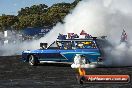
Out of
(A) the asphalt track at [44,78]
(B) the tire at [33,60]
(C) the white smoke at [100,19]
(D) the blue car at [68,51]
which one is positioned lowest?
(A) the asphalt track at [44,78]

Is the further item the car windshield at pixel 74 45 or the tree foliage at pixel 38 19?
the tree foliage at pixel 38 19

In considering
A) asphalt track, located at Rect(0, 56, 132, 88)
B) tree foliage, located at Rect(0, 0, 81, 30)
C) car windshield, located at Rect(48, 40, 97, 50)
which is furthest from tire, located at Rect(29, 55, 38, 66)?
tree foliage, located at Rect(0, 0, 81, 30)

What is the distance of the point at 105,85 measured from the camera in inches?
563

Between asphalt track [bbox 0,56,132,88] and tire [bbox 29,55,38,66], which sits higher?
tire [bbox 29,55,38,66]

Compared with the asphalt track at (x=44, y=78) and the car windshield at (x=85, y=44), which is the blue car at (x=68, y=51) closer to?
the car windshield at (x=85, y=44)

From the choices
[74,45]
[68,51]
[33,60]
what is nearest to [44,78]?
[68,51]

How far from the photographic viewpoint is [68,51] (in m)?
21.4

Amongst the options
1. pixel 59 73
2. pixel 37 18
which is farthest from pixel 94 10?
pixel 37 18

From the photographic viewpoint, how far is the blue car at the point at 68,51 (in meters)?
20.8

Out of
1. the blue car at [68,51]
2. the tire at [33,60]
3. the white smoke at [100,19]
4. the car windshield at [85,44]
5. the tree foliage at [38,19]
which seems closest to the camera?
the blue car at [68,51]

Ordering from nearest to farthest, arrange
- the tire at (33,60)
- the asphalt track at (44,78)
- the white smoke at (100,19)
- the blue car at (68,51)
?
1. the asphalt track at (44,78)
2. the blue car at (68,51)
3. the tire at (33,60)
4. the white smoke at (100,19)

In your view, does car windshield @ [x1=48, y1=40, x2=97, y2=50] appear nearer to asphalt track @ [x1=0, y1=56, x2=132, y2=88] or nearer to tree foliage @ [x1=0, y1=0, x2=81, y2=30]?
asphalt track @ [x1=0, y1=56, x2=132, y2=88]

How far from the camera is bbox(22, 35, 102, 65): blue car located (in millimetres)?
20797

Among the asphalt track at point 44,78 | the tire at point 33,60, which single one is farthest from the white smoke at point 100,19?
the asphalt track at point 44,78
